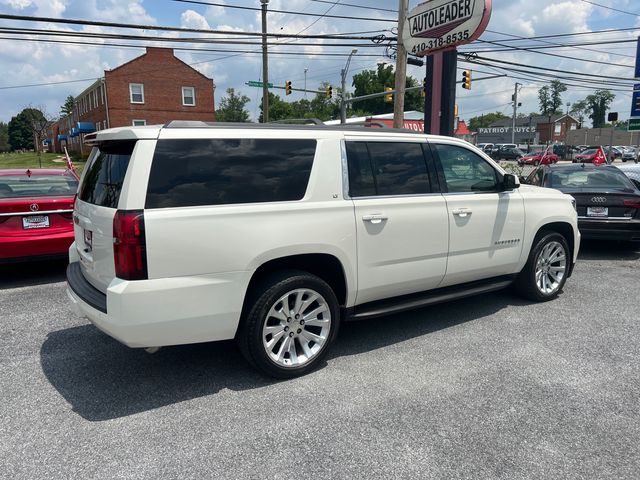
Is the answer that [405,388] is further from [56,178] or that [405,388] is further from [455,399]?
[56,178]

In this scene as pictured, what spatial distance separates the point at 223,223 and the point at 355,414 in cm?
157

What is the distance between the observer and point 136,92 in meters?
41.4

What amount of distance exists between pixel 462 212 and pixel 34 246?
505 cm

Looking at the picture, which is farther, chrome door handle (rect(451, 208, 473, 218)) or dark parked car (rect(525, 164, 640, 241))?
dark parked car (rect(525, 164, 640, 241))

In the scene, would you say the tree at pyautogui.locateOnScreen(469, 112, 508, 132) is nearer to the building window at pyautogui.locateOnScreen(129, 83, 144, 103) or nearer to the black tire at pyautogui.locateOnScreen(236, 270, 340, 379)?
the building window at pyautogui.locateOnScreen(129, 83, 144, 103)

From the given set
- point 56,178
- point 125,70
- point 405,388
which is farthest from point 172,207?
point 125,70

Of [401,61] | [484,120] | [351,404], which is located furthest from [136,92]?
[484,120]

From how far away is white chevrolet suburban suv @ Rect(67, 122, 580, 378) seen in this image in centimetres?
323

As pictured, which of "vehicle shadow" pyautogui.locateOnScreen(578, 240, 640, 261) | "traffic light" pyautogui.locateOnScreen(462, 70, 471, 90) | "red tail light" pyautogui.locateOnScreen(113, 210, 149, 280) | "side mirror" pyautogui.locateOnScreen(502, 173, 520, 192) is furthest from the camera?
"traffic light" pyautogui.locateOnScreen(462, 70, 471, 90)

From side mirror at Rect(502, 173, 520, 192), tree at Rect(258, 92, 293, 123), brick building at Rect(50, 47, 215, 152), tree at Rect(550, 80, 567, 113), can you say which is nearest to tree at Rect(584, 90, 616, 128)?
tree at Rect(550, 80, 567, 113)

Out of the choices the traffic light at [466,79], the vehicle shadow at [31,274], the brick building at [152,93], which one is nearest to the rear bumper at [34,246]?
the vehicle shadow at [31,274]

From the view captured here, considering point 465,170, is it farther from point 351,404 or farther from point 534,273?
point 351,404

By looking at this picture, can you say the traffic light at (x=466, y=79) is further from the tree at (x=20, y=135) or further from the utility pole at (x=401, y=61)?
the tree at (x=20, y=135)

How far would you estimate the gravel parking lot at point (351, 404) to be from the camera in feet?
9.27
